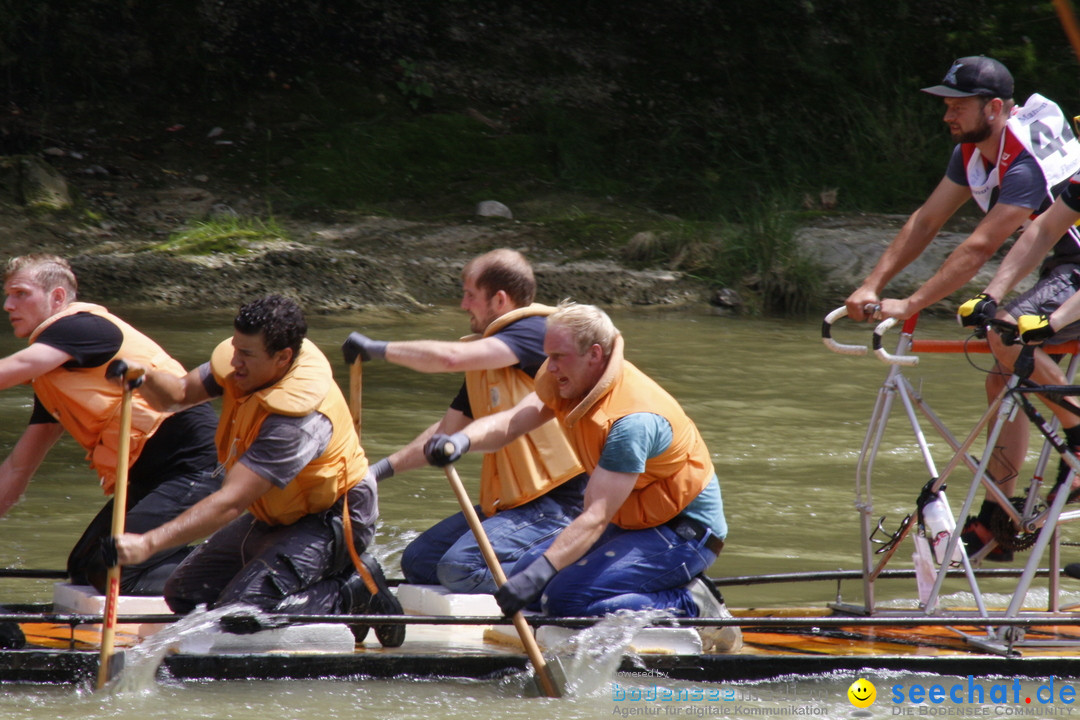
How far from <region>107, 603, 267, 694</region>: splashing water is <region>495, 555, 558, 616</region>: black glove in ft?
2.54

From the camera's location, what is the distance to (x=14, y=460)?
4.61m

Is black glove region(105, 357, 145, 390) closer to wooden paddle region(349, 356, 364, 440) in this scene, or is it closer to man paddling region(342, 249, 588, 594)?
wooden paddle region(349, 356, 364, 440)

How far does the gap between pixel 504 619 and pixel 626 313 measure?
9.13 metres

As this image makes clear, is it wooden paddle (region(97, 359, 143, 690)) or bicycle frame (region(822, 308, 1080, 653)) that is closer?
wooden paddle (region(97, 359, 143, 690))

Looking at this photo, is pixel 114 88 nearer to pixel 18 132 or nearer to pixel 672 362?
pixel 18 132

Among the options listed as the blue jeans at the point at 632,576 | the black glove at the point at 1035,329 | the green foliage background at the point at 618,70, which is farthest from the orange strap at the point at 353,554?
the green foliage background at the point at 618,70

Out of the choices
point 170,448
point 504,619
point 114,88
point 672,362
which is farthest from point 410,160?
point 504,619

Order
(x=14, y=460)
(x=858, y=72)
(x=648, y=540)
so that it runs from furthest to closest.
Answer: (x=858, y=72)
(x=14, y=460)
(x=648, y=540)

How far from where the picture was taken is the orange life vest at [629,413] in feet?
13.0

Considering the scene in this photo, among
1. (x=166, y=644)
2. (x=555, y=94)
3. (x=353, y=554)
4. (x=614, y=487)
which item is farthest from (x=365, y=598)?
(x=555, y=94)

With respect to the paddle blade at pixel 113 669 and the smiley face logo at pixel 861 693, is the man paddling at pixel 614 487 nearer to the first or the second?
the smiley face logo at pixel 861 693

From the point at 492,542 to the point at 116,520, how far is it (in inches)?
50.5

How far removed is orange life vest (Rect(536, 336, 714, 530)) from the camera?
3973 mm

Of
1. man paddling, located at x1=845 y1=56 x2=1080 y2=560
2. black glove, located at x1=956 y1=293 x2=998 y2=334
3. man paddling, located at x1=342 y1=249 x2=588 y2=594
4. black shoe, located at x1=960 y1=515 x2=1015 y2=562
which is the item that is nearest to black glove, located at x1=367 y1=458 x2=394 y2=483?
man paddling, located at x1=342 y1=249 x2=588 y2=594
